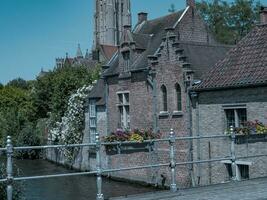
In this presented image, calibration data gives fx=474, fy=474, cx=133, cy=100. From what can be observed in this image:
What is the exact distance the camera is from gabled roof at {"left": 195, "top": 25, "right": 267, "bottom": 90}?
20.0 metres

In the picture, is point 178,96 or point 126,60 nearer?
point 178,96

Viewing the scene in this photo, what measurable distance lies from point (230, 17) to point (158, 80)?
2724 cm

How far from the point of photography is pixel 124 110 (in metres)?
28.9

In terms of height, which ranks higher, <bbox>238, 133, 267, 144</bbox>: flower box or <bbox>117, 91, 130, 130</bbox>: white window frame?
<bbox>117, 91, 130, 130</bbox>: white window frame

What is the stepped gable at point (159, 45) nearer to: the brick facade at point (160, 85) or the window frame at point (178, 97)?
the brick facade at point (160, 85)

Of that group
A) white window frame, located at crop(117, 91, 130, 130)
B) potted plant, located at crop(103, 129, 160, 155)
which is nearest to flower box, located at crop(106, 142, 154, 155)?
potted plant, located at crop(103, 129, 160, 155)

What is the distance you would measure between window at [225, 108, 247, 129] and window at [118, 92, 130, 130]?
8482mm

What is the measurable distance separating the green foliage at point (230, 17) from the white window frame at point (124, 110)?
22674mm

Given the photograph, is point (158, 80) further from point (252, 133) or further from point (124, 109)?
point (252, 133)

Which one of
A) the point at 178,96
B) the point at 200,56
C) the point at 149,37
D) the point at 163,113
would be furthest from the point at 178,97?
the point at 149,37

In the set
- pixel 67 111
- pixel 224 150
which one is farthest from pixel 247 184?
pixel 67 111

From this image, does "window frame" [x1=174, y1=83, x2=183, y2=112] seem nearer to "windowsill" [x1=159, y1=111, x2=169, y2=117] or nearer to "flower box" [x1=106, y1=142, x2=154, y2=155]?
"windowsill" [x1=159, y1=111, x2=169, y2=117]

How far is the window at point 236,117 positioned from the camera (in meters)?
20.6

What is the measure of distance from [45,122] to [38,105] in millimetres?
2506
